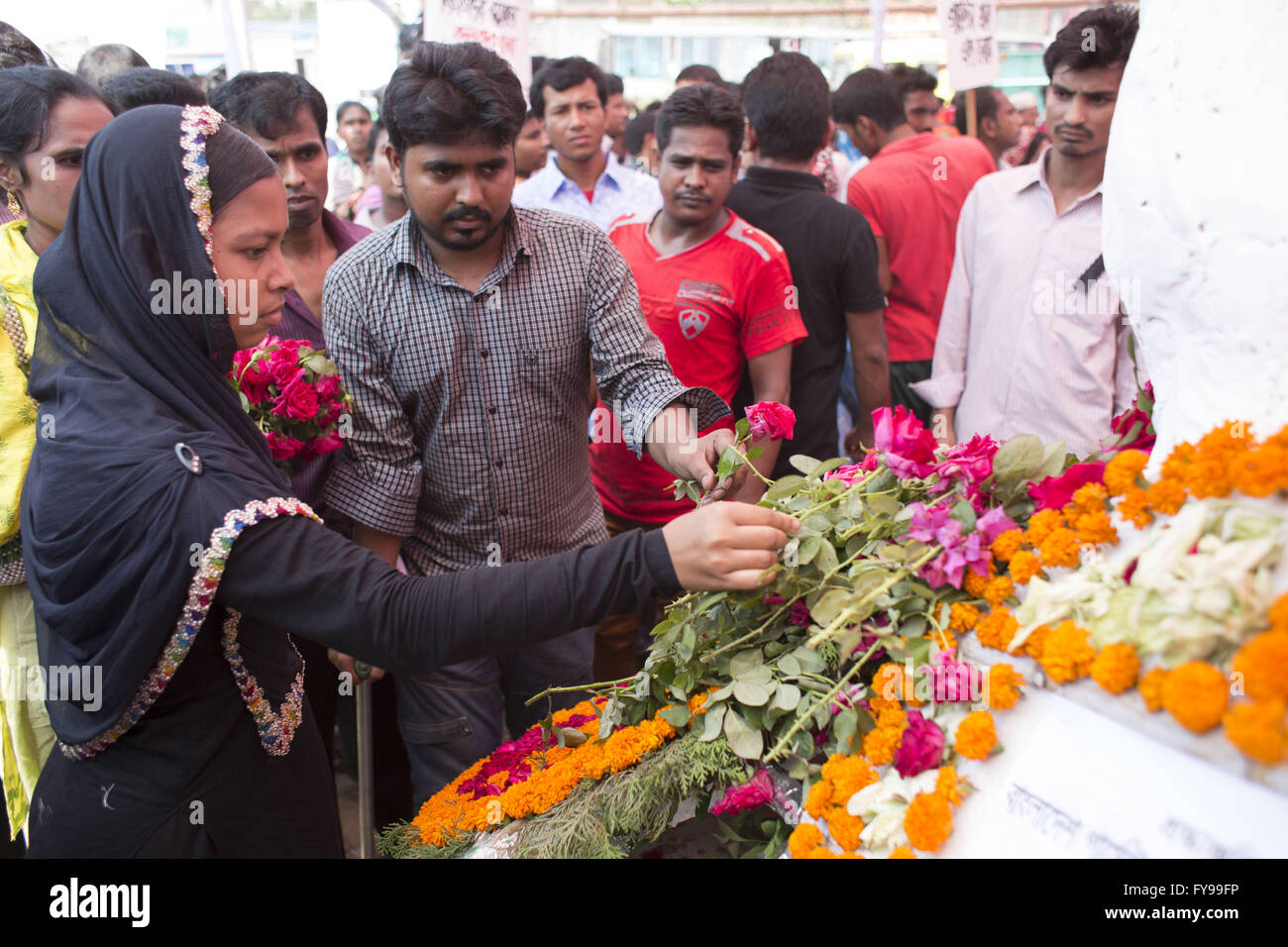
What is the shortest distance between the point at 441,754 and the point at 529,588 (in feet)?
3.69

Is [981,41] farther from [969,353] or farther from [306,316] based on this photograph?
[306,316]

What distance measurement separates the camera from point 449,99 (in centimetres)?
204

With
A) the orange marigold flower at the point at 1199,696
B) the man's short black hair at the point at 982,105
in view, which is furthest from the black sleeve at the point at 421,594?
the man's short black hair at the point at 982,105

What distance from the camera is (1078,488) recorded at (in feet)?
4.42

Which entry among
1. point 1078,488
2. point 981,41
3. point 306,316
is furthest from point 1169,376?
point 981,41

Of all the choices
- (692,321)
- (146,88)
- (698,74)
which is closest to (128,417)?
(692,321)

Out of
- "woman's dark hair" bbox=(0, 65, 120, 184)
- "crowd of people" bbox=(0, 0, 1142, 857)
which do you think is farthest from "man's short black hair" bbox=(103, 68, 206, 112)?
"woman's dark hair" bbox=(0, 65, 120, 184)

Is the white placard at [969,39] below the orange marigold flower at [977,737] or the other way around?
the other way around

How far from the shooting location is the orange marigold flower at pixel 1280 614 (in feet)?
3.15

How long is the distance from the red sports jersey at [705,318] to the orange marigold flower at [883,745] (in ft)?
5.61

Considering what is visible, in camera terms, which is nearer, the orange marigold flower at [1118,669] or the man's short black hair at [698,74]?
the orange marigold flower at [1118,669]

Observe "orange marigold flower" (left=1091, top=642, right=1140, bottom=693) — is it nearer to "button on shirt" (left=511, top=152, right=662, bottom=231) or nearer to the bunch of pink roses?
the bunch of pink roses

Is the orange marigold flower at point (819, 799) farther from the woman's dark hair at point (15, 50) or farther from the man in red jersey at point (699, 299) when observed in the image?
the woman's dark hair at point (15, 50)

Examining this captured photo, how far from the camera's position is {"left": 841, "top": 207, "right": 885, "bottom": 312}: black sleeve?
325 centimetres
